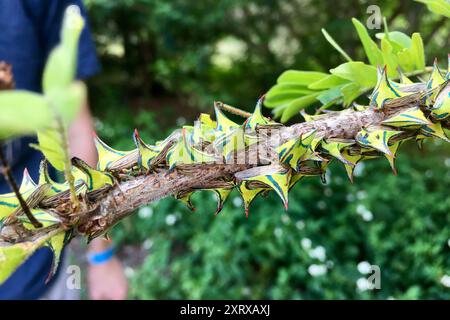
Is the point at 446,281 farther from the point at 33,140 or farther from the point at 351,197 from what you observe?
the point at 33,140

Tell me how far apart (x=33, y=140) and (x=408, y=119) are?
93cm

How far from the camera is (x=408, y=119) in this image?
0.41m

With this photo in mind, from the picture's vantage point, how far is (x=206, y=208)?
2256mm

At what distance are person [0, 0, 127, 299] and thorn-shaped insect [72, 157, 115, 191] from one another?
0.72 metres

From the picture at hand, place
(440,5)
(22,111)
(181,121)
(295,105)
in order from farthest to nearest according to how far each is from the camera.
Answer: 1. (181,121)
2. (295,105)
3. (440,5)
4. (22,111)

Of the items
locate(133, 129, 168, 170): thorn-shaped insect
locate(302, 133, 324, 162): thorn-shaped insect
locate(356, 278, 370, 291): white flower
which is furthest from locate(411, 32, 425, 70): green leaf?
locate(356, 278, 370, 291): white flower

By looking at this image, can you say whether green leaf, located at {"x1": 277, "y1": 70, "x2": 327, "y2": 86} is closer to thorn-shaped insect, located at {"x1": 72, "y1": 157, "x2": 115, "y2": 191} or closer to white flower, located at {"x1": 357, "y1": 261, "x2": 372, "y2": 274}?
thorn-shaped insect, located at {"x1": 72, "y1": 157, "x2": 115, "y2": 191}

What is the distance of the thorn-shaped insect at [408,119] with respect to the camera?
1.35 feet

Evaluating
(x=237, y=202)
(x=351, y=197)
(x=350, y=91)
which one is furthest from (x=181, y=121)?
(x=350, y=91)

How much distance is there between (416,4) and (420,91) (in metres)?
2.20

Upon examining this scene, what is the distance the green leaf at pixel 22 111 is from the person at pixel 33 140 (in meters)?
0.89

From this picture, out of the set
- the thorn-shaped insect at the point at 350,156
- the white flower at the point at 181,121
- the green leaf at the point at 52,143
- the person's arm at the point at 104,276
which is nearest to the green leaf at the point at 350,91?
the thorn-shaped insect at the point at 350,156

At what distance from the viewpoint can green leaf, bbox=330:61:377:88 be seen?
0.50 m
